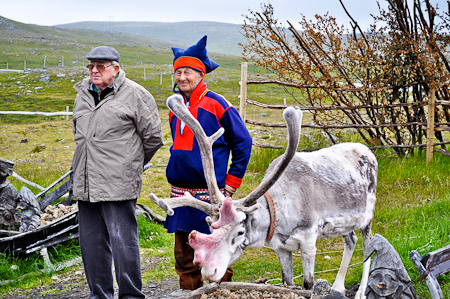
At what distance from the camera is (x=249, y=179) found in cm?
895

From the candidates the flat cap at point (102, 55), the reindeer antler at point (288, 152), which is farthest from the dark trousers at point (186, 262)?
the flat cap at point (102, 55)

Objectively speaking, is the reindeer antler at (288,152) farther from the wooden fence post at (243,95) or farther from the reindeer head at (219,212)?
the wooden fence post at (243,95)

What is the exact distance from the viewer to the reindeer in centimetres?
295

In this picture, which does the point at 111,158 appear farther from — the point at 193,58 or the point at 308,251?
the point at 308,251

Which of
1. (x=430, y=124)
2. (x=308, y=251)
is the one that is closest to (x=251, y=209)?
(x=308, y=251)

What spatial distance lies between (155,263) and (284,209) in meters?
2.83

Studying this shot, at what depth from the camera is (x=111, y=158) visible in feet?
12.3

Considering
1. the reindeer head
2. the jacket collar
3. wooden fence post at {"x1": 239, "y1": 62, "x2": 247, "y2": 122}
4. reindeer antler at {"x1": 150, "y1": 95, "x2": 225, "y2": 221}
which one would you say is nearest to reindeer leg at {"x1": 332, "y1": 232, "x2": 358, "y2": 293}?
the reindeer head

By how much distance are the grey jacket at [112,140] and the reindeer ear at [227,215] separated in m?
1.09

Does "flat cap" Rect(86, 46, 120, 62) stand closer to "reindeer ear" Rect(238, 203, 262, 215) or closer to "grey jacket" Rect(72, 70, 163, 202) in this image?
"grey jacket" Rect(72, 70, 163, 202)

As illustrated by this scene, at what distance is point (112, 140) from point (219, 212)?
3.85 feet

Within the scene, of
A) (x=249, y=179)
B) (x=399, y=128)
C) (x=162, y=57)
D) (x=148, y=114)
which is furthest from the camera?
(x=162, y=57)

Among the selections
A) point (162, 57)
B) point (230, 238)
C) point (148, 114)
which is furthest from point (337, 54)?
point (162, 57)

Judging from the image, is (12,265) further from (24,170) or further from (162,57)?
(162,57)
